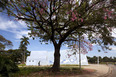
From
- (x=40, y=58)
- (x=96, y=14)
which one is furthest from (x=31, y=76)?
(x=40, y=58)

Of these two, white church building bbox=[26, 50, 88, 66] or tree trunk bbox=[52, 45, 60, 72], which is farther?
white church building bbox=[26, 50, 88, 66]

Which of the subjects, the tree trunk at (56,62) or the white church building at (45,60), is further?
the white church building at (45,60)

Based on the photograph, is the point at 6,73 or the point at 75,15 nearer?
the point at 6,73

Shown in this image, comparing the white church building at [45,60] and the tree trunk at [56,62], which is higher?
the tree trunk at [56,62]

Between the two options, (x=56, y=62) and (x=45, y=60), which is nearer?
(x=56, y=62)

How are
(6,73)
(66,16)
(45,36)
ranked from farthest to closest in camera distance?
(45,36) < (66,16) < (6,73)

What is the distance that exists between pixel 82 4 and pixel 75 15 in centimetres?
161

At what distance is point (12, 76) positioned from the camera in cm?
821

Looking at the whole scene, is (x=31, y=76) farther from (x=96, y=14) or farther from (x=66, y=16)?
(x=96, y=14)

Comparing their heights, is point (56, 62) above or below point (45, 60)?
above

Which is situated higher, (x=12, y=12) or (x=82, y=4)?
(x=82, y=4)


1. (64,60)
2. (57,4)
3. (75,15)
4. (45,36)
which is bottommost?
(64,60)

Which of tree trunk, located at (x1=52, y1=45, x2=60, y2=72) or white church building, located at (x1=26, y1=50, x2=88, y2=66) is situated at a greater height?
tree trunk, located at (x1=52, y1=45, x2=60, y2=72)

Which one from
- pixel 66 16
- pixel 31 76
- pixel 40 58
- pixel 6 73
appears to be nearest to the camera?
pixel 6 73
